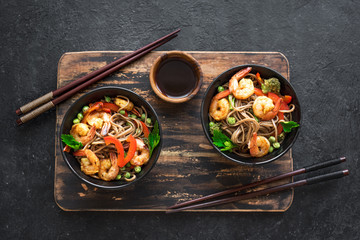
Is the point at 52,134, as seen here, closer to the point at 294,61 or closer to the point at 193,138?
the point at 193,138

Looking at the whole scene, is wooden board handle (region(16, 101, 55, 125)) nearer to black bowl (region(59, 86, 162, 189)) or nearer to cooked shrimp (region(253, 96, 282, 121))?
black bowl (region(59, 86, 162, 189))

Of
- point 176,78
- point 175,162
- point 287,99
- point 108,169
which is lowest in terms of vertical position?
point 175,162

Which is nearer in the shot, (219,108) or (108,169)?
(108,169)

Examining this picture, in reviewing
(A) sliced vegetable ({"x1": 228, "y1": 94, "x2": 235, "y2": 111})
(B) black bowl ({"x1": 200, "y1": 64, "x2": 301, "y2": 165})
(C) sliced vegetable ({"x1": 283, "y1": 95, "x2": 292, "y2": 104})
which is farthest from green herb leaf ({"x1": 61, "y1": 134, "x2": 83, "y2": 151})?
(C) sliced vegetable ({"x1": 283, "y1": 95, "x2": 292, "y2": 104})

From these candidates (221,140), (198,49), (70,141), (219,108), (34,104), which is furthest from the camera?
(198,49)

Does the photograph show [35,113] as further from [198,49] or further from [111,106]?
[198,49]

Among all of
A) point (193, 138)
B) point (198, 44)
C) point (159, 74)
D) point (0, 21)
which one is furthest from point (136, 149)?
point (0, 21)

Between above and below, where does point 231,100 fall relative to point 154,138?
above

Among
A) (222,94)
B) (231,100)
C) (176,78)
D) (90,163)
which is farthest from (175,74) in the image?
(90,163)

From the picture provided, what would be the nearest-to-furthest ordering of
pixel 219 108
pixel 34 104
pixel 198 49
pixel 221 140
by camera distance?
pixel 221 140 → pixel 219 108 → pixel 34 104 → pixel 198 49
